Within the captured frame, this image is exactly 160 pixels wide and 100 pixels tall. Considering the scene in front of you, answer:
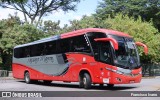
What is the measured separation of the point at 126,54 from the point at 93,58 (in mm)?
1718

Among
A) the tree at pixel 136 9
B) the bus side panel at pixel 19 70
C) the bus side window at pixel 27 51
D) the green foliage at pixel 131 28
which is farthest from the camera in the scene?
the tree at pixel 136 9

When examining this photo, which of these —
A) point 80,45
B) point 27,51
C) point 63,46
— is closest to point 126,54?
point 80,45

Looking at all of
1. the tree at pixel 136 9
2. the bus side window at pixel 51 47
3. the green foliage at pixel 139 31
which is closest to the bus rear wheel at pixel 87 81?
the bus side window at pixel 51 47

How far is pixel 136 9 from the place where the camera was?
64.0 metres

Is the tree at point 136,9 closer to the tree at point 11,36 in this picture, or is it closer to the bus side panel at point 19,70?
the tree at point 11,36

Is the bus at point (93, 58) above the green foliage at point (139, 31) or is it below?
below

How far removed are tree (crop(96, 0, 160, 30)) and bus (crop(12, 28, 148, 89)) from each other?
1690 inches

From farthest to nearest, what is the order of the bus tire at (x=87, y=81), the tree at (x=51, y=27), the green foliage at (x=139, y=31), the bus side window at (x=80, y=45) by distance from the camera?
the tree at (x=51, y=27) → the green foliage at (x=139, y=31) → the bus side window at (x=80, y=45) → the bus tire at (x=87, y=81)

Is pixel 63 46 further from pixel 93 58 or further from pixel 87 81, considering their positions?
pixel 87 81

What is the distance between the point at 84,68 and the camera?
61.4ft

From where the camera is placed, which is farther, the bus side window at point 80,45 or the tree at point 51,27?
the tree at point 51,27

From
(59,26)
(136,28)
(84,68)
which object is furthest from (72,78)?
(59,26)

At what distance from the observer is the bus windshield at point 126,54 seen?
57.0 ft

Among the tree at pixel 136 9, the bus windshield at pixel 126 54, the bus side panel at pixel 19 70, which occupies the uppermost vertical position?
the tree at pixel 136 9
